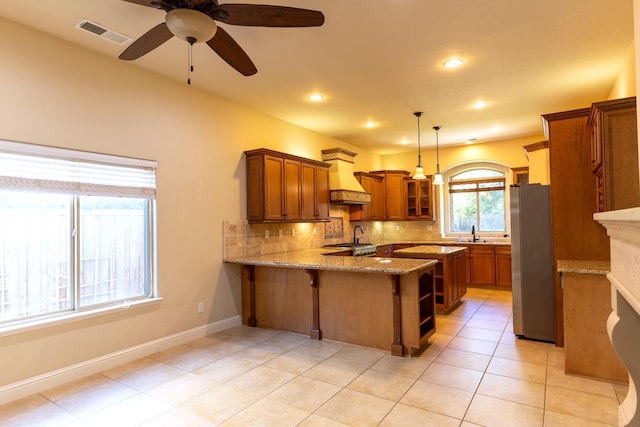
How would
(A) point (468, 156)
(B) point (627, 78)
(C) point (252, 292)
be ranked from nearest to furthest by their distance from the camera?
(B) point (627, 78) < (C) point (252, 292) < (A) point (468, 156)

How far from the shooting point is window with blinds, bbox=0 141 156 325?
9.10ft

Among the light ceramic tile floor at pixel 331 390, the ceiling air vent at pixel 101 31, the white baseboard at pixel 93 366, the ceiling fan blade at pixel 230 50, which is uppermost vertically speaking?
the ceiling air vent at pixel 101 31

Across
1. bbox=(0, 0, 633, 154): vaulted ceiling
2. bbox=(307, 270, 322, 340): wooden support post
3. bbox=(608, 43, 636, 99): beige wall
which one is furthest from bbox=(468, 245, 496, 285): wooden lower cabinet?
bbox=(307, 270, 322, 340): wooden support post

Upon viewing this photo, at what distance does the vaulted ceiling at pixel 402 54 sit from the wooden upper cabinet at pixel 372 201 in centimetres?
216

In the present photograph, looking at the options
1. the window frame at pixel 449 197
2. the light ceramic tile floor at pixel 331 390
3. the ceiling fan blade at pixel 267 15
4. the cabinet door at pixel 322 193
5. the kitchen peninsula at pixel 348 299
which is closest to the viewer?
the ceiling fan blade at pixel 267 15

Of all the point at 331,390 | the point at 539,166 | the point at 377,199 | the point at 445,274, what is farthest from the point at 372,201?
the point at 331,390

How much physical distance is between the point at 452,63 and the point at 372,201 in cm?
423

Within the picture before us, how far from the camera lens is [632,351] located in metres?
1.30

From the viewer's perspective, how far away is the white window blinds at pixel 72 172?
2713mm

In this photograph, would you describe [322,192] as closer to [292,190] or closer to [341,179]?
[341,179]

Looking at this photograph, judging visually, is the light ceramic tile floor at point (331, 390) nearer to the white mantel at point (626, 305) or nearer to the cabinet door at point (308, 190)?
the white mantel at point (626, 305)

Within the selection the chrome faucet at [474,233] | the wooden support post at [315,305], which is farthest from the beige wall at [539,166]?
the wooden support post at [315,305]

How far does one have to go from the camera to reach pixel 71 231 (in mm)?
3105

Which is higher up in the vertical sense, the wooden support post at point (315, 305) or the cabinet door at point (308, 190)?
the cabinet door at point (308, 190)
